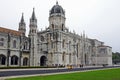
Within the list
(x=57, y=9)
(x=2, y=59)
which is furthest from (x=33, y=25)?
(x=57, y=9)

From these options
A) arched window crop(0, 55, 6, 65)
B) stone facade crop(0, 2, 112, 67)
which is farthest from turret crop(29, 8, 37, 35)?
arched window crop(0, 55, 6, 65)

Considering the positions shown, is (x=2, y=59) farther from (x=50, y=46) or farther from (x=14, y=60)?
(x=50, y=46)

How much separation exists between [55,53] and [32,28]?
564 inches

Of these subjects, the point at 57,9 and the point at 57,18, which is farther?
the point at 57,9

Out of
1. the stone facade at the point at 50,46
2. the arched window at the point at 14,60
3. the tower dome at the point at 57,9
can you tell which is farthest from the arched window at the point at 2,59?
the tower dome at the point at 57,9

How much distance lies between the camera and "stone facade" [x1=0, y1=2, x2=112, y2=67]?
62.6 m

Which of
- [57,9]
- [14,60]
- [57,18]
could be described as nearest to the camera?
[14,60]

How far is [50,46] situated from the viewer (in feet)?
261

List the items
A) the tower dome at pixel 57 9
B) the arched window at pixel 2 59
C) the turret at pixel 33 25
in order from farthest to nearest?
the tower dome at pixel 57 9 → the turret at pixel 33 25 → the arched window at pixel 2 59

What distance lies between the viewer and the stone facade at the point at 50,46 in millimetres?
62606

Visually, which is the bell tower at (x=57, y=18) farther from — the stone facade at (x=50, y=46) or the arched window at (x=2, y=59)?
the arched window at (x=2, y=59)

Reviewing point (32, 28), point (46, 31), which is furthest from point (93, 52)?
point (32, 28)

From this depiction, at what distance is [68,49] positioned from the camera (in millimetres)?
86062

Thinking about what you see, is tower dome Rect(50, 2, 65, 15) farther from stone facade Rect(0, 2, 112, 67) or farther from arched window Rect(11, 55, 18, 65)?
arched window Rect(11, 55, 18, 65)
